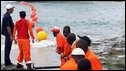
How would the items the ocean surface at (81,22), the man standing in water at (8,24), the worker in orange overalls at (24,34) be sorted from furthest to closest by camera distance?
the ocean surface at (81,22) → the man standing in water at (8,24) → the worker in orange overalls at (24,34)

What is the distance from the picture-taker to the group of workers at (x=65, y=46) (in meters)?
A: 6.97

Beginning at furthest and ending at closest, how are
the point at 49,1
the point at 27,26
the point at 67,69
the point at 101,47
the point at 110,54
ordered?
the point at 49,1
the point at 101,47
the point at 110,54
the point at 27,26
the point at 67,69

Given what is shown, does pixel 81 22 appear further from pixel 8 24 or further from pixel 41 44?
pixel 8 24

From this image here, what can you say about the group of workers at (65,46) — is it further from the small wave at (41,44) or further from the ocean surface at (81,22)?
the small wave at (41,44)

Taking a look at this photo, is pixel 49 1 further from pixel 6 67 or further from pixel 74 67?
pixel 74 67

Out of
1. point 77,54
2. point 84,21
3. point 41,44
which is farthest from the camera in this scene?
point 84,21

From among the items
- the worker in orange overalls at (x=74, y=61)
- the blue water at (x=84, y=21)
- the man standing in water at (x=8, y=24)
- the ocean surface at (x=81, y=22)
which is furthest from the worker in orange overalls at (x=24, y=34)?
the blue water at (x=84, y=21)

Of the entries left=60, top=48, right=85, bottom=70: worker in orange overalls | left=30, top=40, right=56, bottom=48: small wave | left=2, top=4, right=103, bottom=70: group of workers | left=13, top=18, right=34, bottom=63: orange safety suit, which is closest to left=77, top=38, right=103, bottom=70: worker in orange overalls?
left=2, top=4, right=103, bottom=70: group of workers

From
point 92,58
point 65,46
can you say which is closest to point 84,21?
point 65,46

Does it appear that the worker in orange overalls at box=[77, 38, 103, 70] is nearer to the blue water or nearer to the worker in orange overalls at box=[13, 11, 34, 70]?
the worker in orange overalls at box=[13, 11, 34, 70]

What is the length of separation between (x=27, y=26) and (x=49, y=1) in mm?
55104

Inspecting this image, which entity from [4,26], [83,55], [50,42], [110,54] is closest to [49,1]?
[50,42]

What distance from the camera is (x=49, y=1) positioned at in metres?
66.1

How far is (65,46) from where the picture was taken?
1002 cm
